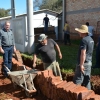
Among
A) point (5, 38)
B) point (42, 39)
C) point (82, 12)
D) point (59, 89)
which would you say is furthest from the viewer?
point (82, 12)

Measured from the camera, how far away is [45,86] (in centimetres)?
517

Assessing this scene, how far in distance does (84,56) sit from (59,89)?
88 centimetres

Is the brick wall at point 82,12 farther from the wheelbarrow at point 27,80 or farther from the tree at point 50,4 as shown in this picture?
the tree at point 50,4

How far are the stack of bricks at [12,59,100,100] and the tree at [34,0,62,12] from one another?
41800mm

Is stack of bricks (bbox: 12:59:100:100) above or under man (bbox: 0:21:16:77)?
under

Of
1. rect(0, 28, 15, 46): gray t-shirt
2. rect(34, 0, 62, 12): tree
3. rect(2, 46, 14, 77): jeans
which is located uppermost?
rect(34, 0, 62, 12): tree

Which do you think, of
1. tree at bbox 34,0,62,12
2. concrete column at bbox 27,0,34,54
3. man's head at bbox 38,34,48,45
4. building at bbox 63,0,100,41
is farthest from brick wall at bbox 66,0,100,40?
tree at bbox 34,0,62,12

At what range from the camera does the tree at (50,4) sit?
48.6 metres

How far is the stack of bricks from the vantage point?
376 centimetres

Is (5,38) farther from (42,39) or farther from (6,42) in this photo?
(42,39)

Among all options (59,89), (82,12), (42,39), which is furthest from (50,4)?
(59,89)

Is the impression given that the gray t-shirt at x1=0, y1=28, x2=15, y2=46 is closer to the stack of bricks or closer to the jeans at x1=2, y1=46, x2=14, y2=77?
the jeans at x1=2, y1=46, x2=14, y2=77

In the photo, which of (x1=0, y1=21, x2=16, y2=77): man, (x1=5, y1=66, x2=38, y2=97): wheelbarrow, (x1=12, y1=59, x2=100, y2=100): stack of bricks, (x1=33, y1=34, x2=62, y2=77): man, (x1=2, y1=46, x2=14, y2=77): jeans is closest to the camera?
(x1=12, y1=59, x2=100, y2=100): stack of bricks

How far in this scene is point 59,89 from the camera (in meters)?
4.45
